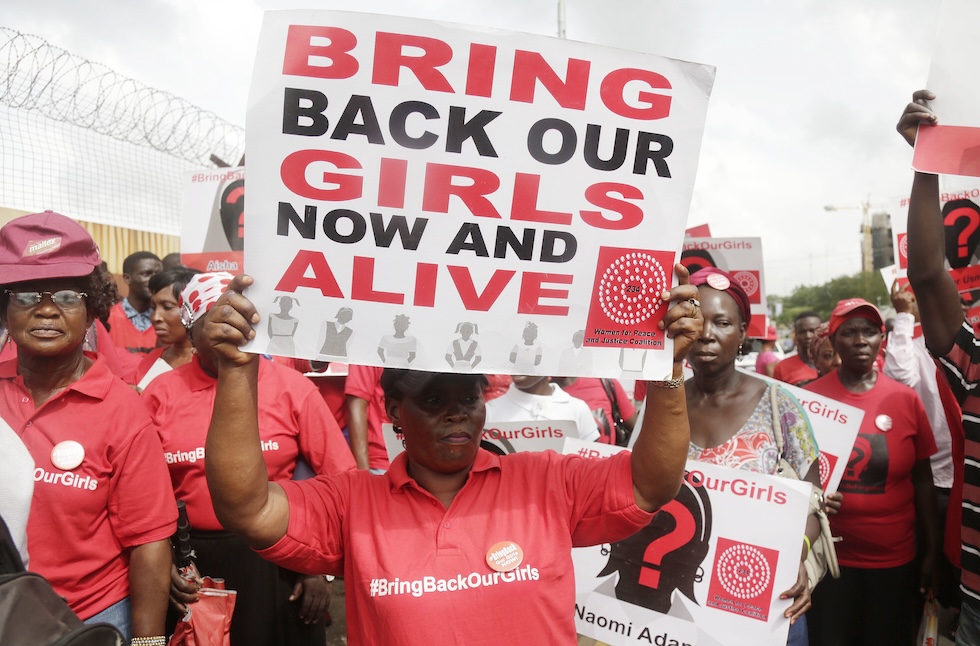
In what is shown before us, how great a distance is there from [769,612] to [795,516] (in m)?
0.37

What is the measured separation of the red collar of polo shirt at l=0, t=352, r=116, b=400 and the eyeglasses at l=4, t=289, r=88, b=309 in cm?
25

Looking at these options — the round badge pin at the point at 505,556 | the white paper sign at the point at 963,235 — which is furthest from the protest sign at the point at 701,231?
the round badge pin at the point at 505,556

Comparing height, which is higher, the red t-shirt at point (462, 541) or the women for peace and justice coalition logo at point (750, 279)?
the women for peace and justice coalition logo at point (750, 279)

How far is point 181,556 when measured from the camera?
281cm

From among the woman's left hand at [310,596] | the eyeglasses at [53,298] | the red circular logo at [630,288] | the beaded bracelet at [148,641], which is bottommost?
the woman's left hand at [310,596]

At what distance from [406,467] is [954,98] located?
220 centimetres

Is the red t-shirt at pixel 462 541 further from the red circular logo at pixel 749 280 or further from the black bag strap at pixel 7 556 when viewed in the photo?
the red circular logo at pixel 749 280

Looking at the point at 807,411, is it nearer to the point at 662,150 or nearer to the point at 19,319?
the point at 662,150

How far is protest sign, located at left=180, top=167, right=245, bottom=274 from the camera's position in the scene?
5113 mm

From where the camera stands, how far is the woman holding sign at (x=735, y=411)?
2.80m

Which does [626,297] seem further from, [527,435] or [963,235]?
[963,235]

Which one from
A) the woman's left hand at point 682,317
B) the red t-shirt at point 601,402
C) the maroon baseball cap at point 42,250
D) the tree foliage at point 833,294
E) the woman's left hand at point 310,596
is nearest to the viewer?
the woman's left hand at point 682,317

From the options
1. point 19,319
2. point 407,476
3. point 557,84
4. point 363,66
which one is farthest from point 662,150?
point 19,319

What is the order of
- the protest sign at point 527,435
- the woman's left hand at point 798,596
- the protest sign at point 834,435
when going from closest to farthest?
the woman's left hand at point 798,596 < the protest sign at point 834,435 < the protest sign at point 527,435
